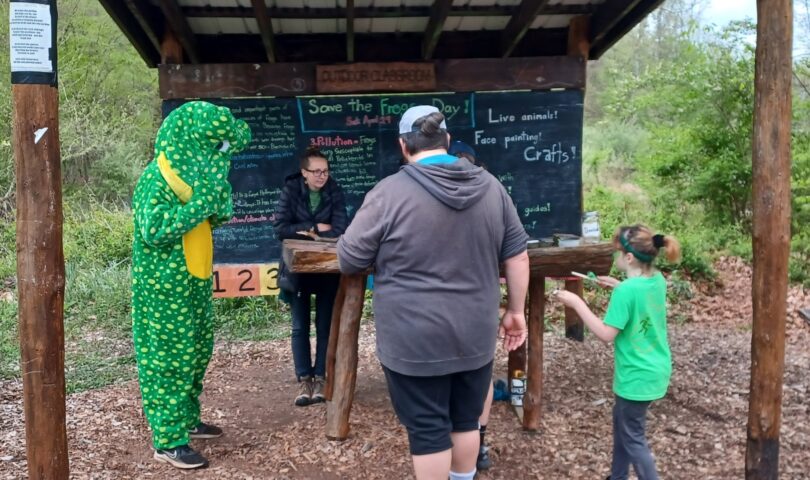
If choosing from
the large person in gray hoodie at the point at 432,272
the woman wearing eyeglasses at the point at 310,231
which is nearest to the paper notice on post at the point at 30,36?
the large person in gray hoodie at the point at 432,272

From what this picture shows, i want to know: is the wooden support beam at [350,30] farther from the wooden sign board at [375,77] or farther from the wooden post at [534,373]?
the wooden post at [534,373]

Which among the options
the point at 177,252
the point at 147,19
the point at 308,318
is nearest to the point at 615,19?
the point at 308,318

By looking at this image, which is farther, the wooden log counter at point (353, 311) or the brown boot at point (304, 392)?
the brown boot at point (304, 392)

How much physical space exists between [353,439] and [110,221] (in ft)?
26.9

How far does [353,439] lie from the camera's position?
427 cm

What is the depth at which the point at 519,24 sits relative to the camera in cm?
546

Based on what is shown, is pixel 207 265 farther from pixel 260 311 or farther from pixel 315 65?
pixel 260 311

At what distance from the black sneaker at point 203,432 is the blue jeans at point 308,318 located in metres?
0.79

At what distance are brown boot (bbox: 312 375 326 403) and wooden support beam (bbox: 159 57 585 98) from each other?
227 centimetres

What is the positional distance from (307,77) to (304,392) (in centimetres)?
247

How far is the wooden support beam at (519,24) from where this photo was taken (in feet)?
17.0

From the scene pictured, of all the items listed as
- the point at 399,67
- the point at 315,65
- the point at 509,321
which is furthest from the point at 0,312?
the point at 509,321

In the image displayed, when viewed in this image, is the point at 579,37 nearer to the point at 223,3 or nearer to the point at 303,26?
the point at 303,26

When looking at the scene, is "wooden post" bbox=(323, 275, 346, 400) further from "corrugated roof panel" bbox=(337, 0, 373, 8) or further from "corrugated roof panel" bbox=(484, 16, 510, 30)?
"corrugated roof panel" bbox=(484, 16, 510, 30)
